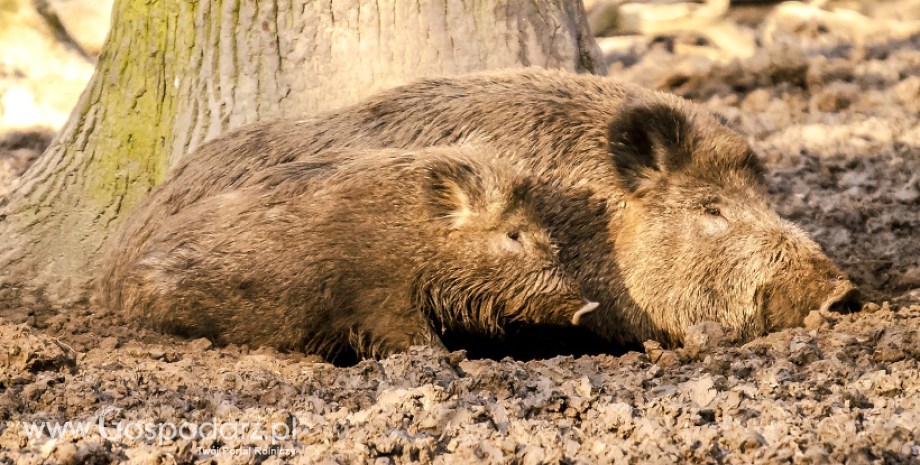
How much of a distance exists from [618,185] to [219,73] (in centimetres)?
238

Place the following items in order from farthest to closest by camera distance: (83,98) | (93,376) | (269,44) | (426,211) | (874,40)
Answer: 1. (874,40)
2. (83,98)
3. (269,44)
4. (426,211)
5. (93,376)

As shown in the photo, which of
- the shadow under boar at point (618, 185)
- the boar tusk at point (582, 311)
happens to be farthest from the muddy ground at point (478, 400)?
the shadow under boar at point (618, 185)

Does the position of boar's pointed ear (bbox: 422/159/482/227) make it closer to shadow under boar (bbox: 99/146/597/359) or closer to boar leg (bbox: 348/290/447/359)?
shadow under boar (bbox: 99/146/597/359)

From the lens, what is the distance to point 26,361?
3576 millimetres

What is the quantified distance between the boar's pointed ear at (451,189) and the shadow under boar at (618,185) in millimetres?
395

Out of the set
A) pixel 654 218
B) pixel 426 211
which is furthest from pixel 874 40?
pixel 426 211

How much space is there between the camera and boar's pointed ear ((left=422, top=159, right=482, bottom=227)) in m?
4.58

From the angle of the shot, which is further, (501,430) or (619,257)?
(619,257)

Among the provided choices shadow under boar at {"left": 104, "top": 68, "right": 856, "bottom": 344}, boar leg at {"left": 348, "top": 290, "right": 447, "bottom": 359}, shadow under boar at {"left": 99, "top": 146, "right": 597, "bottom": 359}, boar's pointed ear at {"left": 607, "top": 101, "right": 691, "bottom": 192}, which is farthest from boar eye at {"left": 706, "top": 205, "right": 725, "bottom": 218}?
boar leg at {"left": 348, "top": 290, "right": 447, "bottom": 359}

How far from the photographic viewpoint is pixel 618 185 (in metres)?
5.11

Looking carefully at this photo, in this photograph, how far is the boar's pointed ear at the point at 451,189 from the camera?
4.58m

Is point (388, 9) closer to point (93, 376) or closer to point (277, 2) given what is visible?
point (277, 2)

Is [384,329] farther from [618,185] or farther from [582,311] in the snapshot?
[618,185]

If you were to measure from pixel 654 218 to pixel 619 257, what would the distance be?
0.86ft
